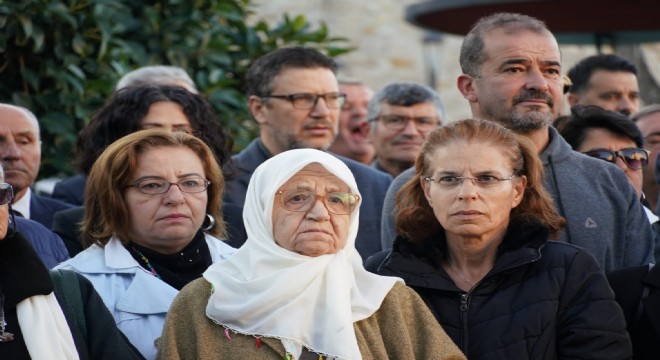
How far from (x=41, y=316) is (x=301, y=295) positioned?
0.89 m

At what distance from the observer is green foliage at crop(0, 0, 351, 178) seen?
7961mm

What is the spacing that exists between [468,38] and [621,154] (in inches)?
38.0

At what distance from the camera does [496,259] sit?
5039 millimetres

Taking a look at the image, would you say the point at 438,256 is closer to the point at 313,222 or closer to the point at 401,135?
the point at 313,222

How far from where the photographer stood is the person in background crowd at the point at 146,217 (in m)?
5.28

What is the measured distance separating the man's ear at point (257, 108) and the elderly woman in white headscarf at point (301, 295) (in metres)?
2.59

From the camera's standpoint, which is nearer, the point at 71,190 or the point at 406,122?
the point at 71,190

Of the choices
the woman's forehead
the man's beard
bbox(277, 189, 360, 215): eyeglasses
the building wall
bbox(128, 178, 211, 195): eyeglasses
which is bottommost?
bbox(128, 178, 211, 195): eyeglasses

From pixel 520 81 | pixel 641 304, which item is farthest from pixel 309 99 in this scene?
pixel 641 304

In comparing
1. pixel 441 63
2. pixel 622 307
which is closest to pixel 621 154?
pixel 622 307

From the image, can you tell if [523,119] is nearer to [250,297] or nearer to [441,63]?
[250,297]

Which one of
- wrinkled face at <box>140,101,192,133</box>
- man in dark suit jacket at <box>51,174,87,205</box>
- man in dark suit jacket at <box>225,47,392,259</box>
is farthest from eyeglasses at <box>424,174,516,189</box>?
man in dark suit jacket at <box>51,174,87,205</box>

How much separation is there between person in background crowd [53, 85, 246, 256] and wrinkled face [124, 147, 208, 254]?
0.82 meters

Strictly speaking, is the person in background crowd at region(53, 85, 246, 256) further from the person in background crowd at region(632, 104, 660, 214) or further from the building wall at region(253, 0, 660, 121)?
the building wall at region(253, 0, 660, 121)
